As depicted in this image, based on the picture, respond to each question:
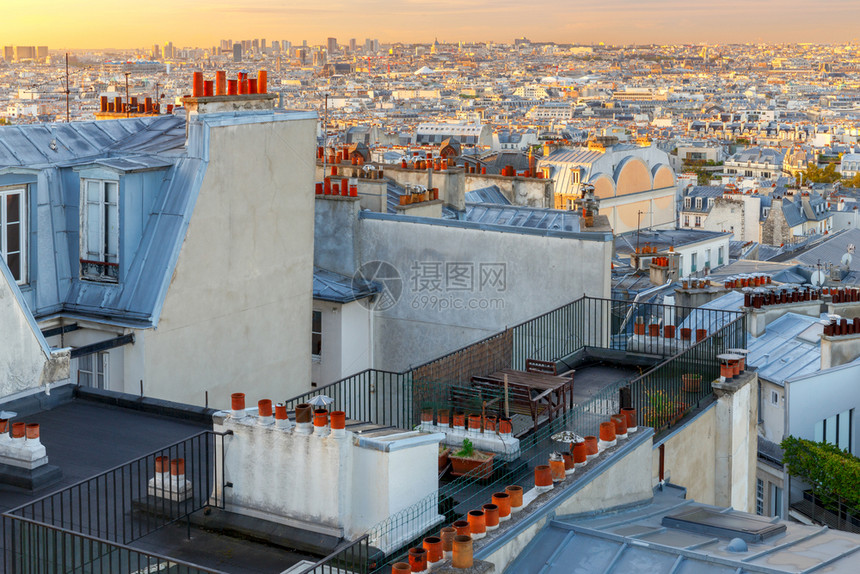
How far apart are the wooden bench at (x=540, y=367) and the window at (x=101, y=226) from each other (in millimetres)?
5222

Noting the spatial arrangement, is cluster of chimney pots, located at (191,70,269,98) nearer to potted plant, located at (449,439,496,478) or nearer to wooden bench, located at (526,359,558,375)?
wooden bench, located at (526,359,558,375)

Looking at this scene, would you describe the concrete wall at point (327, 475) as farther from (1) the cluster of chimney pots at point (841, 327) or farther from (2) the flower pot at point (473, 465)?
(1) the cluster of chimney pots at point (841, 327)

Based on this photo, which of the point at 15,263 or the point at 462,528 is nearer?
the point at 462,528

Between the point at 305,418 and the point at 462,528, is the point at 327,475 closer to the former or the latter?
the point at 305,418

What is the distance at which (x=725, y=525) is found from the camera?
10.2m

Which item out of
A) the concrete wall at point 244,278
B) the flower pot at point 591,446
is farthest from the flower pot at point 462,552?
the concrete wall at point 244,278

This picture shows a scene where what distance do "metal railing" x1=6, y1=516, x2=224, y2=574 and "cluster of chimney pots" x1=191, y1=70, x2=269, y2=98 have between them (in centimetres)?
847

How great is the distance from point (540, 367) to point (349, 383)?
2.10 meters

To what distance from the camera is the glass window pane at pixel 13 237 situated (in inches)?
580

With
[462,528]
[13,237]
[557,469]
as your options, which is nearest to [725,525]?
[557,469]

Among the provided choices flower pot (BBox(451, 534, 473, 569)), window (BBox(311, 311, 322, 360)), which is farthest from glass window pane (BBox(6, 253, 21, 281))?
flower pot (BBox(451, 534, 473, 569))

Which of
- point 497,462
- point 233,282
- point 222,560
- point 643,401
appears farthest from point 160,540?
point 233,282

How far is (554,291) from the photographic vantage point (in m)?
17.0

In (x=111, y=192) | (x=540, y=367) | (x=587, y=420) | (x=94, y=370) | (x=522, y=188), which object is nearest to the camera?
(x=587, y=420)
